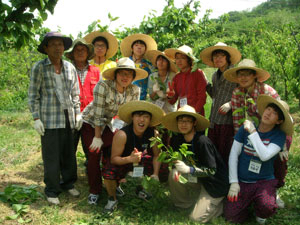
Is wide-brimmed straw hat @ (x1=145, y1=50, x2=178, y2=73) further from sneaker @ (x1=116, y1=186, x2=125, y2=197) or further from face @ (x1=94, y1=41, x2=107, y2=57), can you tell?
sneaker @ (x1=116, y1=186, x2=125, y2=197)

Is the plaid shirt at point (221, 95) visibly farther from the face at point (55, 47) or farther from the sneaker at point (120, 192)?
the face at point (55, 47)

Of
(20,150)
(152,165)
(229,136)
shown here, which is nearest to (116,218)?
(152,165)

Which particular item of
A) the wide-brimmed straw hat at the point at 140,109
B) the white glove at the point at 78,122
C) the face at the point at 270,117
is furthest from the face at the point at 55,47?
the face at the point at 270,117

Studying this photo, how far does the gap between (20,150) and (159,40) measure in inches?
141

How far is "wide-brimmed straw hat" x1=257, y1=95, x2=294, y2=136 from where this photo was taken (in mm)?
3045

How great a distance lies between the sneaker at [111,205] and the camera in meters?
3.41

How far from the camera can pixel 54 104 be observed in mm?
3438

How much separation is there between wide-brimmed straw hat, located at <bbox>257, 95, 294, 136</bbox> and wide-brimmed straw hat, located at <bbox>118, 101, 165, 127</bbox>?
3.65ft

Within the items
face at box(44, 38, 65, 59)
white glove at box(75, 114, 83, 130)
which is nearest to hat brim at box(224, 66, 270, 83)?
white glove at box(75, 114, 83, 130)

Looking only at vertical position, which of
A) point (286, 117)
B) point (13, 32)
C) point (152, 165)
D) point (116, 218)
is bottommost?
point (116, 218)

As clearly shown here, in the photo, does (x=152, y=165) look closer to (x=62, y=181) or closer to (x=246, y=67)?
(x=62, y=181)

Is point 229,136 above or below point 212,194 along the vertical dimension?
above

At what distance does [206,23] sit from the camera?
7.57m

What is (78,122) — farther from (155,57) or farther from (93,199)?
(155,57)
